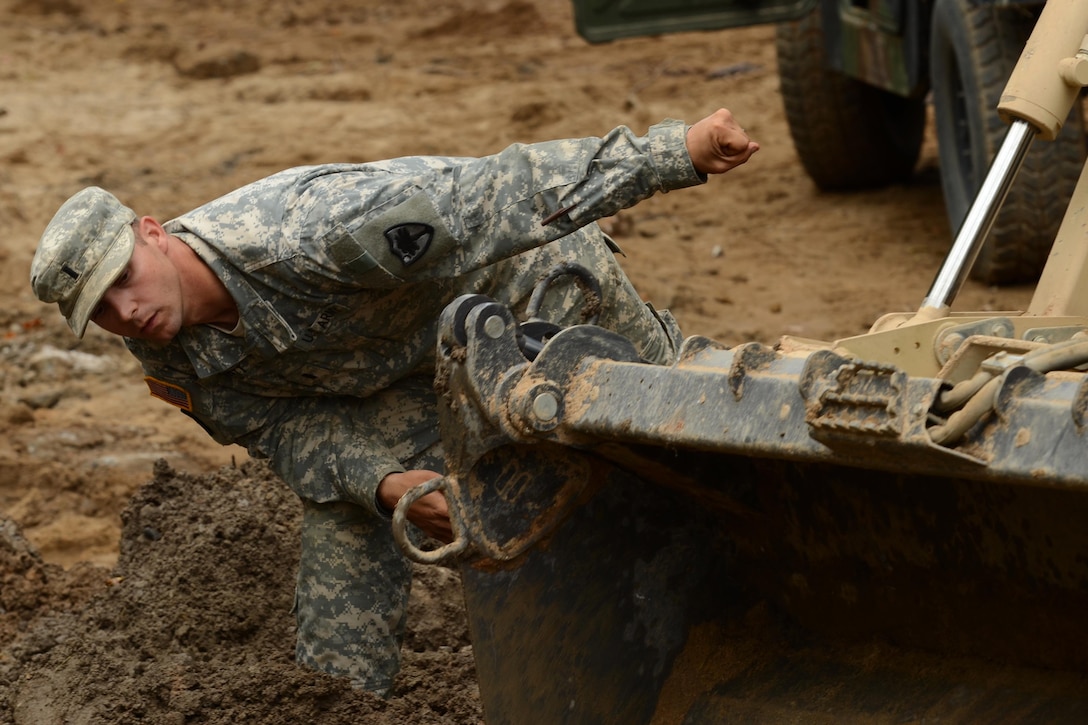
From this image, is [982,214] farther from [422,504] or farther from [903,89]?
[903,89]

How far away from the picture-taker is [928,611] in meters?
2.46

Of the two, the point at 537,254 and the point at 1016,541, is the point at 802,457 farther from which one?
the point at 537,254

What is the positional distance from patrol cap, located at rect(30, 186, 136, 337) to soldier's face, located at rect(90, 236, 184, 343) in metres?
0.03

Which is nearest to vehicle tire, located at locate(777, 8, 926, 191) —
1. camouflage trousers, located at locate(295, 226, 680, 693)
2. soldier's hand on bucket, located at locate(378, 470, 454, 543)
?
camouflage trousers, located at locate(295, 226, 680, 693)

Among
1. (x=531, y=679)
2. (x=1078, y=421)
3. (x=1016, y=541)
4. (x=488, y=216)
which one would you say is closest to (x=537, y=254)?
(x=488, y=216)

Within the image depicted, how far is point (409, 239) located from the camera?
2775 mm

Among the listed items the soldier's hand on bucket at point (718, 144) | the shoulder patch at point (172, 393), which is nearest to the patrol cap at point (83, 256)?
the shoulder patch at point (172, 393)

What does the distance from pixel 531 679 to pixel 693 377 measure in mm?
668

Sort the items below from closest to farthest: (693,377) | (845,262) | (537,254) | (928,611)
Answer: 1. (693,377)
2. (928,611)
3. (537,254)
4. (845,262)

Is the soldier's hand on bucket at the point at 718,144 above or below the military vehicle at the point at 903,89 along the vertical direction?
above

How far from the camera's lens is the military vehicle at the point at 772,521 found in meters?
2.01

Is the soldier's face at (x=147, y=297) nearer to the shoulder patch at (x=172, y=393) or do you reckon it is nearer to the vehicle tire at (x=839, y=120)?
the shoulder patch at (x=172, y=393)

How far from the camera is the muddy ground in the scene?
338cm

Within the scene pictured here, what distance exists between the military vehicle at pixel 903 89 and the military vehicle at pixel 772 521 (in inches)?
101
